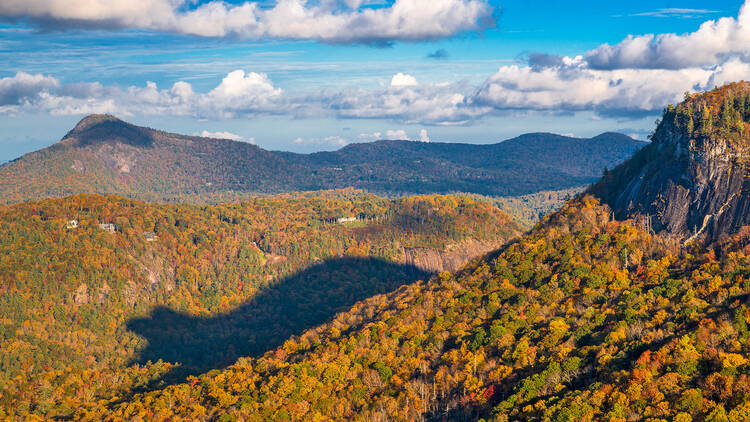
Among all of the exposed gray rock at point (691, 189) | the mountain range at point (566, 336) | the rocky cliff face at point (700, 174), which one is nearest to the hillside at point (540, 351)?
the mountain range at point (566, 336)

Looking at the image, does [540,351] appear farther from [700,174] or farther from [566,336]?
[700,174]

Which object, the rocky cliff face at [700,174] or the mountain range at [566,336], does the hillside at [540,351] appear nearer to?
the mountain range at [566,336]

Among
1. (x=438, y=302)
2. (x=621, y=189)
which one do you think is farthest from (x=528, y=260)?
(x=621, y=189)

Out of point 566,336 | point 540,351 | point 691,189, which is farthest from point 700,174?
point 540,351

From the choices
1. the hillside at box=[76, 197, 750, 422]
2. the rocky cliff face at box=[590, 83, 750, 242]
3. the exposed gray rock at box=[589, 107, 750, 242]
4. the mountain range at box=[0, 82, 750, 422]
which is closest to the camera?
the hillside at box=[76, 197, 750, 422]

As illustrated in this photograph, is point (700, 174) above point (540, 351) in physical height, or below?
above

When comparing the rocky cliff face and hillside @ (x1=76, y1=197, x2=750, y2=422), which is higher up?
the rocky cliff face

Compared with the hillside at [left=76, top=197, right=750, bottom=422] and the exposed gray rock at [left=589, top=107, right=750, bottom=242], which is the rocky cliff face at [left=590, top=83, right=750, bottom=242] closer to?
the exposed gray rock at [left=589, top=107, right=750, bottom=242]

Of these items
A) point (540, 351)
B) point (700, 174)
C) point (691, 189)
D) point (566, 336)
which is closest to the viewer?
point (540, 351)

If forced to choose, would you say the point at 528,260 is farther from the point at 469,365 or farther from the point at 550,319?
the point at 469,365

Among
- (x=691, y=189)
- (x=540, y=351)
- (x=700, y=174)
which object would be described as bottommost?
(x=540, y=351)

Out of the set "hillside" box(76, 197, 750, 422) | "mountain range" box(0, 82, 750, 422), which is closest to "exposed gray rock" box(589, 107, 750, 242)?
"mountain range" box(0, 82, 750, 422)
